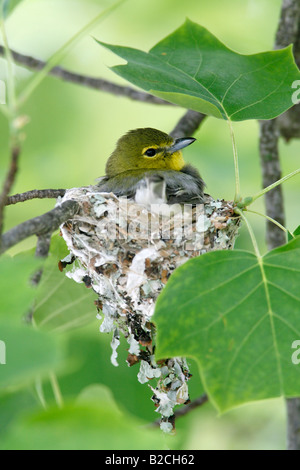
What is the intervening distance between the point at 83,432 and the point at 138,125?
506 cm

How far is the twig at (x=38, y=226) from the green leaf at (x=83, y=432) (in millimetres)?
419

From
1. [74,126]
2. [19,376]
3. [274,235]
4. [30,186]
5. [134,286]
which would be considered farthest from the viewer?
[74,126]

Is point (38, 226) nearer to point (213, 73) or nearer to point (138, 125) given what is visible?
point (213, 73)

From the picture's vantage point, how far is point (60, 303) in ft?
9.82

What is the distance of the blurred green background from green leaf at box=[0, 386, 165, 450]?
10.6 feet

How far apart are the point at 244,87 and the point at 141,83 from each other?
0.46 m

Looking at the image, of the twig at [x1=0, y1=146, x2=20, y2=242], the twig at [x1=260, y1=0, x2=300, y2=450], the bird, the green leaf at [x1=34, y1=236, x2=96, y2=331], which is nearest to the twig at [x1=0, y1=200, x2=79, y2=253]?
the twig at [x1=0, y1=146, x2=20, y2=242]

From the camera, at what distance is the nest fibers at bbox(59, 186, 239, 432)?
9.09 feet

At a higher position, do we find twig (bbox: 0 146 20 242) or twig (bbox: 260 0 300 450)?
twig (bbox: 260 0 300 450)

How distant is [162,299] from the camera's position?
1.79 metres

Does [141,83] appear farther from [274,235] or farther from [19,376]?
[274,235]

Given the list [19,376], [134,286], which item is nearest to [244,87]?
[134,286]

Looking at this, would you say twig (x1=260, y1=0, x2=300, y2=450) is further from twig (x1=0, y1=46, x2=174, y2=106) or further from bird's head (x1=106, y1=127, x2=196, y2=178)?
twig (x1=0, y1=46, x2=174, y2=106)

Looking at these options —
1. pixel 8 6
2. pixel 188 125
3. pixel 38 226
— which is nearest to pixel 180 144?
pixel 188 125
